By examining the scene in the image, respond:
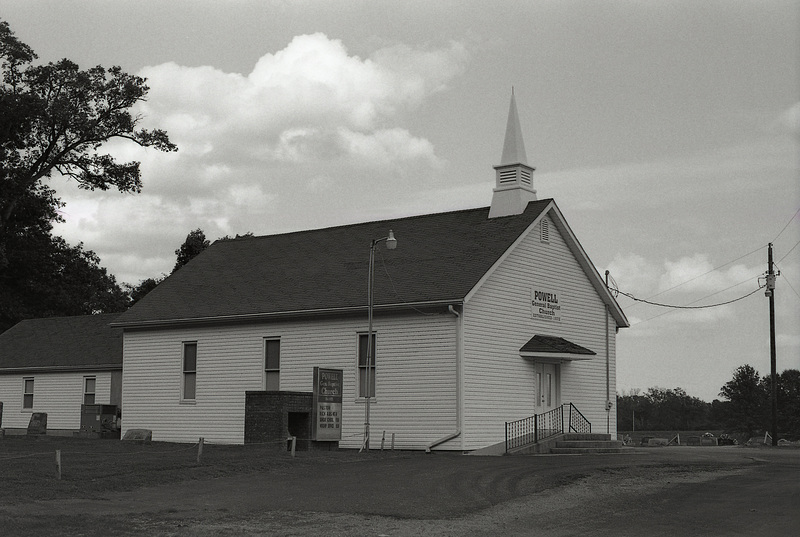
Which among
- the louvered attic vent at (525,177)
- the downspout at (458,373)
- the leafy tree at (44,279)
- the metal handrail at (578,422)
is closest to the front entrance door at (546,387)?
the metal handrail at (578,422)

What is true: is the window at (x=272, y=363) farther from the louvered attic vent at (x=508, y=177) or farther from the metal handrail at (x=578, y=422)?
the metal handrail at (x=578, y=422)

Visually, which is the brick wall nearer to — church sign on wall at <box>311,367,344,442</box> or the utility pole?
church sign on wall at <box>311,367,344,442</box>

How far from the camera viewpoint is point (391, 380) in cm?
3138

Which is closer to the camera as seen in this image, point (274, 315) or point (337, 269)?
point (274, 315)

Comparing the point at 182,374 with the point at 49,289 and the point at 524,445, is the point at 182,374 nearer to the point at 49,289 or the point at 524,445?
the point at 524,445

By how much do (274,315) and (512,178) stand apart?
9.27 meters

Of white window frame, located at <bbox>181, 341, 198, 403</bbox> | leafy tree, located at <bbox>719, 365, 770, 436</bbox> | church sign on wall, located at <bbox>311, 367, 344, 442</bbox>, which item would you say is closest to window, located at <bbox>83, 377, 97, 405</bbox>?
white window frame, located at <bbox>181, 341, 198, 403</bbox>

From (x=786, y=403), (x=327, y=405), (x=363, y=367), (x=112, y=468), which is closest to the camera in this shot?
(x=112, y=468)

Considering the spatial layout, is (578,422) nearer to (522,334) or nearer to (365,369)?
(522,334)

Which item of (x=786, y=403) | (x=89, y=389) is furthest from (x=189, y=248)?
(x=786, y=403)

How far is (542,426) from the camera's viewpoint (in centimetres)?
3309

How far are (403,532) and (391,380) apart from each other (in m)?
16.6

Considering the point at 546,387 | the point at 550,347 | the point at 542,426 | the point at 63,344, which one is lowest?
the point at 542,426

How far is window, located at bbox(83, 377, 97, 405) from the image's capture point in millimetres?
43094
